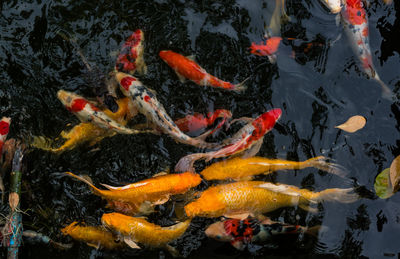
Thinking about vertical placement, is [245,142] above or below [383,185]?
above

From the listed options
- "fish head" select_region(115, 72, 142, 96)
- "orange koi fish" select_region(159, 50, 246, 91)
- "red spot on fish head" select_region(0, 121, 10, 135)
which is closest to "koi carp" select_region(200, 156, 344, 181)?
"orange koi fish" select_region(159, 50, 246, 91)

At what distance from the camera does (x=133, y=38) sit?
4.72 meters

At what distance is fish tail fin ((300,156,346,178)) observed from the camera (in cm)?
448

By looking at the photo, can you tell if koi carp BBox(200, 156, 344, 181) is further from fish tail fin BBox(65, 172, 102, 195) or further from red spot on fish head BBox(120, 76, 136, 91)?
red spot on fish head BBox(120, 76, 136, 91)

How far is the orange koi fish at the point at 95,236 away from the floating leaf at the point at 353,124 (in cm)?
289

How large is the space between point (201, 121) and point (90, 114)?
127cm

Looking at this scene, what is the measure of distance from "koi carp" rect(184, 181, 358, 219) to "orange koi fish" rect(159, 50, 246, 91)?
1.20 metres

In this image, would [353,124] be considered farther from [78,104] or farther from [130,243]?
[78,104]

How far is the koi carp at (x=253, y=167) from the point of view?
4.29m

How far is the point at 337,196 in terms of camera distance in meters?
4.41

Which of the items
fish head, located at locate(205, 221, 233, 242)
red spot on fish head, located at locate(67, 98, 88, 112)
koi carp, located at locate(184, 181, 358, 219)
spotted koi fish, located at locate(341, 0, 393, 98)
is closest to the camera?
koi carp, located at locate(184, 181, 358, 219)

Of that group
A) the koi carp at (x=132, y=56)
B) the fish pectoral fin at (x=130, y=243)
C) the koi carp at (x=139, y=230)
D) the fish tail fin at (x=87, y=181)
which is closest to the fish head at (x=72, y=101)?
the koi carp at (x=132, y=56)

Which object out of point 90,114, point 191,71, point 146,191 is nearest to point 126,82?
point 90,114

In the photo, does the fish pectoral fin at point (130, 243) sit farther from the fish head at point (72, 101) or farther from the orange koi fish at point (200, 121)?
the fish head at point (72, 101)
